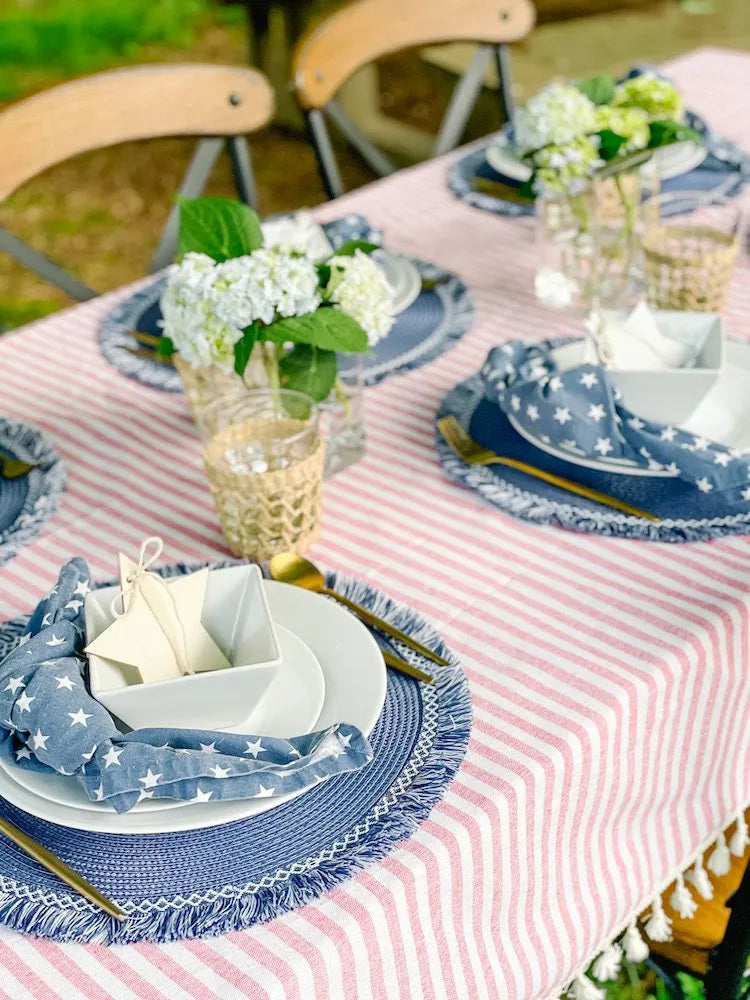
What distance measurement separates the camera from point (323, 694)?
0.78 meters

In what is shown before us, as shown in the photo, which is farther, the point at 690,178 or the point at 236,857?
the point at 690,178

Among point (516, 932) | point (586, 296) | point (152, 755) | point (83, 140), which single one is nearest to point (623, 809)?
point (516, 932)

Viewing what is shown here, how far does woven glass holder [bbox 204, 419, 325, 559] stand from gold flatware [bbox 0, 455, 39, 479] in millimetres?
226

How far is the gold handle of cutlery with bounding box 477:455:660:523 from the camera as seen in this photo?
987 mm

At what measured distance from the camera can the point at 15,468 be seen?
113 cm

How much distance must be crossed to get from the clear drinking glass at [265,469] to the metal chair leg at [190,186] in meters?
0.74

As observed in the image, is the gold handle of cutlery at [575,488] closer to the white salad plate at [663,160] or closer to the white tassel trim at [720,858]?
the white tassel trim at [720,858]

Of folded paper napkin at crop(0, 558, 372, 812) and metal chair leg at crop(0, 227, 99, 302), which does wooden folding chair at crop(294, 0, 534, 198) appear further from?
folded paper napkin at crop(0, 558, 372, 812)

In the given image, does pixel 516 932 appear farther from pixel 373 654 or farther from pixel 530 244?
pixel 530 244

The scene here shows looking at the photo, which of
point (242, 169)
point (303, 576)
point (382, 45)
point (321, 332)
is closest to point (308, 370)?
point (321, 332)

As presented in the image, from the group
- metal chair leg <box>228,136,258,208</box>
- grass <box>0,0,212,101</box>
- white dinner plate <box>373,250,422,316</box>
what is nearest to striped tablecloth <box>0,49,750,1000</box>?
white dinner plate <box>373,250,422,316</box>

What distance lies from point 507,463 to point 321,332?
0.21 m

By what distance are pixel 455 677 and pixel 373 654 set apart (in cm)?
6

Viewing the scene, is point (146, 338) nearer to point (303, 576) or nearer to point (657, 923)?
point (303, 576)
